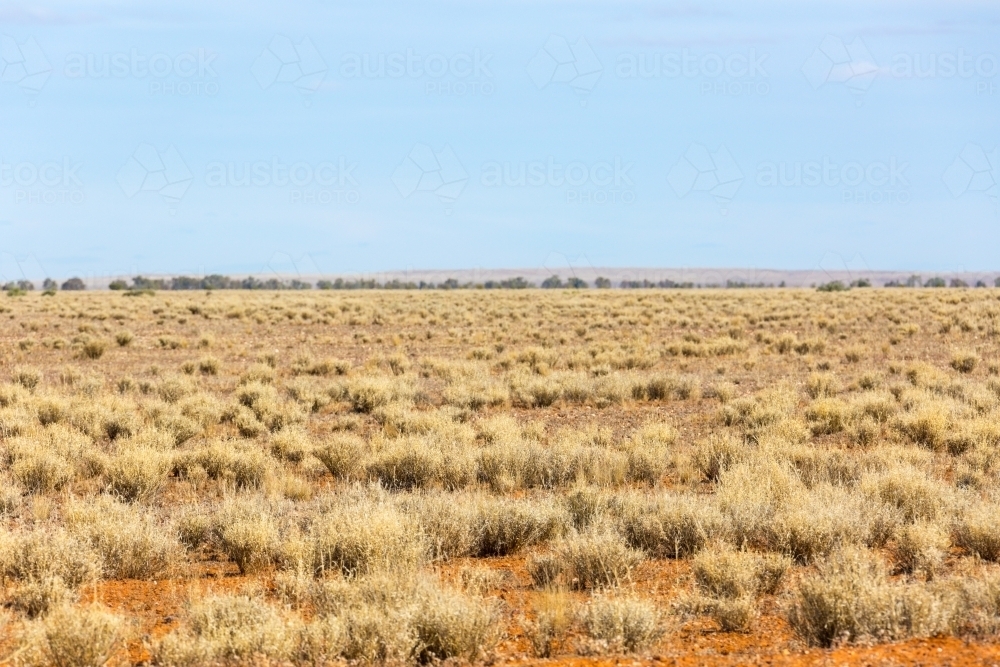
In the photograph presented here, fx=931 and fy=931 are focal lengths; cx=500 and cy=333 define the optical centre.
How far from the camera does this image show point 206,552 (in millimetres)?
9008

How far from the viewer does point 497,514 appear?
9125 millimetres

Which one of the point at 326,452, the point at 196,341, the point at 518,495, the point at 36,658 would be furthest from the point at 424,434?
the point at 196,341

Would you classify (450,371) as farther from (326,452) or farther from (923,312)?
(923,312)

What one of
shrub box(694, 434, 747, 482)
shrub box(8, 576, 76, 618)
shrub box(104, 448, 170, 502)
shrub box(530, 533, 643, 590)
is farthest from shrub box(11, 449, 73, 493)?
shrub box(694, 434, 747, 482)

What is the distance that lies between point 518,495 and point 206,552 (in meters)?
3.81

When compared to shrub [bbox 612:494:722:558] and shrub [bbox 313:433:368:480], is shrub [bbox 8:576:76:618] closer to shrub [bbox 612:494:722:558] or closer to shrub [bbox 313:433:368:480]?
shrub [bbox 612:494:722:558]

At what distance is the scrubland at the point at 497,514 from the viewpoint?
6188 millimetres

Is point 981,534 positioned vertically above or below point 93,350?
below

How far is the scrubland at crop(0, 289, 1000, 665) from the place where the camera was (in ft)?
20.3

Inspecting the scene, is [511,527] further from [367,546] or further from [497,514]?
[367,546]

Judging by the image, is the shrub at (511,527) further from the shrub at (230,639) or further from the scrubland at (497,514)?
the shrub at (230,639)

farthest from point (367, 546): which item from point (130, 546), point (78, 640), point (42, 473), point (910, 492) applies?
point (42, 473)

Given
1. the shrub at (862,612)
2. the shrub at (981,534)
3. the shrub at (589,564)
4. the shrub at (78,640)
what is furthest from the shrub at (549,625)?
the shrub at (981,534)

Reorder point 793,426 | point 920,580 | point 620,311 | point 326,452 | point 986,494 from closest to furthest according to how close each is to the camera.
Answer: point 920,580
point 986,494
point 326,452
point 793,426
point 620,311
